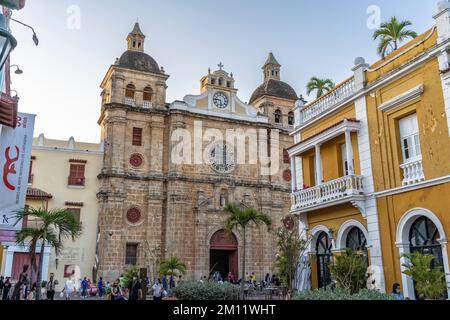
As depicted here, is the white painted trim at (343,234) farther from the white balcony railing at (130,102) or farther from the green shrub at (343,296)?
the white balcony railing at (130,102)

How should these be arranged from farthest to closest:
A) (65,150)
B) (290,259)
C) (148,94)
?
(148,94)
(65,150)
(290,259)

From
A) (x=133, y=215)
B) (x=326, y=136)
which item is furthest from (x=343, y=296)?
(x=133, y=215)

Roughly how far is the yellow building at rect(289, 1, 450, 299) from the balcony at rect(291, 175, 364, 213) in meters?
0.04

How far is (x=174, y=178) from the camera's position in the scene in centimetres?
3095

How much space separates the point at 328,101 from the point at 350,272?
24.9 feet

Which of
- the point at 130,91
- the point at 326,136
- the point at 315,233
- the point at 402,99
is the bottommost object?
the point at 315,233

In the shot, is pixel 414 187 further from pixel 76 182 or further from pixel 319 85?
pixel 76 182

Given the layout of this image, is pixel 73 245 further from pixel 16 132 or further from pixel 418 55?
pixel 418 55

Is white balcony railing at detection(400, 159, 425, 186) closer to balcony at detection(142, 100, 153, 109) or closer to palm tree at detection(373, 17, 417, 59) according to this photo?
palm tree at detection(373, 17, 417, 59)

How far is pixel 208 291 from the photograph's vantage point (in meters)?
16.2

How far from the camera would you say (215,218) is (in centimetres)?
3166

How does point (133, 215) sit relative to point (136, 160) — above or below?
below

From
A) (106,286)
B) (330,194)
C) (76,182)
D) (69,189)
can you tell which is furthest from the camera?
(76,182)

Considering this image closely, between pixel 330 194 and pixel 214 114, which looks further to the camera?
pixel 214 114
